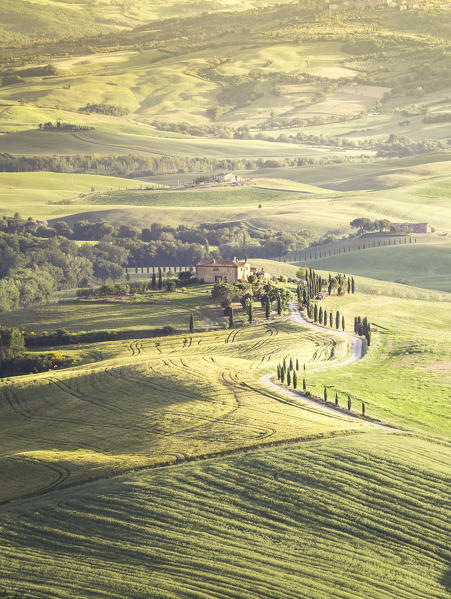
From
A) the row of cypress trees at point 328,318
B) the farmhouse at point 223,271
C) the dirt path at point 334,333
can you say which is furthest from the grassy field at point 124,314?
the row of cypress trees at point 328,318

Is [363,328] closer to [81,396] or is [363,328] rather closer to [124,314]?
[124,314]

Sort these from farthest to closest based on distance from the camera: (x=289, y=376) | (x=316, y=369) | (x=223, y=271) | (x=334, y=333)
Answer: (x=223, y=271) < (x=334, y=333) < (x=316, y=369) < (x=289, y=376)

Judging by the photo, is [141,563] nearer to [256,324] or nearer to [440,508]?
[440,508]

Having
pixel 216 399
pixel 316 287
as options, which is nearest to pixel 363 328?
pixel 316 287

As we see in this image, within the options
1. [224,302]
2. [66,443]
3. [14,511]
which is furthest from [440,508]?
[224,302]

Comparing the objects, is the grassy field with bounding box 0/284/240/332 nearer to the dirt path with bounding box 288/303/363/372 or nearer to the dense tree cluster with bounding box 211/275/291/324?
the dense tree cluster with bounding box 211/275/291/324

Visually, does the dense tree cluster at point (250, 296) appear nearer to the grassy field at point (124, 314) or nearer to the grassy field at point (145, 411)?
the grassy field at point (124, 314)
